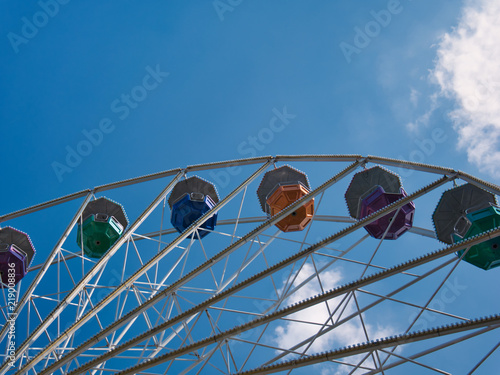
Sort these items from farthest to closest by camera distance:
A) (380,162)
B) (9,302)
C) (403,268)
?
1. (9,302)
2. (380,162)
3. (403,268)

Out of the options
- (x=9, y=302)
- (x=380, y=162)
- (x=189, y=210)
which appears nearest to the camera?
(x=380, y=162)

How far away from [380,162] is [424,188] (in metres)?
3.32

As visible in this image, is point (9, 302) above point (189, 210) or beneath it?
beneath

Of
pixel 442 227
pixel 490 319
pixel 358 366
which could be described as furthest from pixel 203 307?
pixel 442 227

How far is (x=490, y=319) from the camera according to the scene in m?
8.62

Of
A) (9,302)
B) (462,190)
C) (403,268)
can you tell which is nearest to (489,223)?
(462,190)

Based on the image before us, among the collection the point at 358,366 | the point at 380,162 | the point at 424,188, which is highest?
the point at 380,162

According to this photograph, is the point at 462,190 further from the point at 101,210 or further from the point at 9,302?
the point at 9,302

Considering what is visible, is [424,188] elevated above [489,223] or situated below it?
below

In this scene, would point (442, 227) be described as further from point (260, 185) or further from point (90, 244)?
point (90, 244)

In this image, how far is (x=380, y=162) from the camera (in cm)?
1509

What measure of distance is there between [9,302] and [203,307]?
10064mm

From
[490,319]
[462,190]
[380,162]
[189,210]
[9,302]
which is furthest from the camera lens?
[189,210]

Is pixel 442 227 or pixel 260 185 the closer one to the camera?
pixel 442 227
